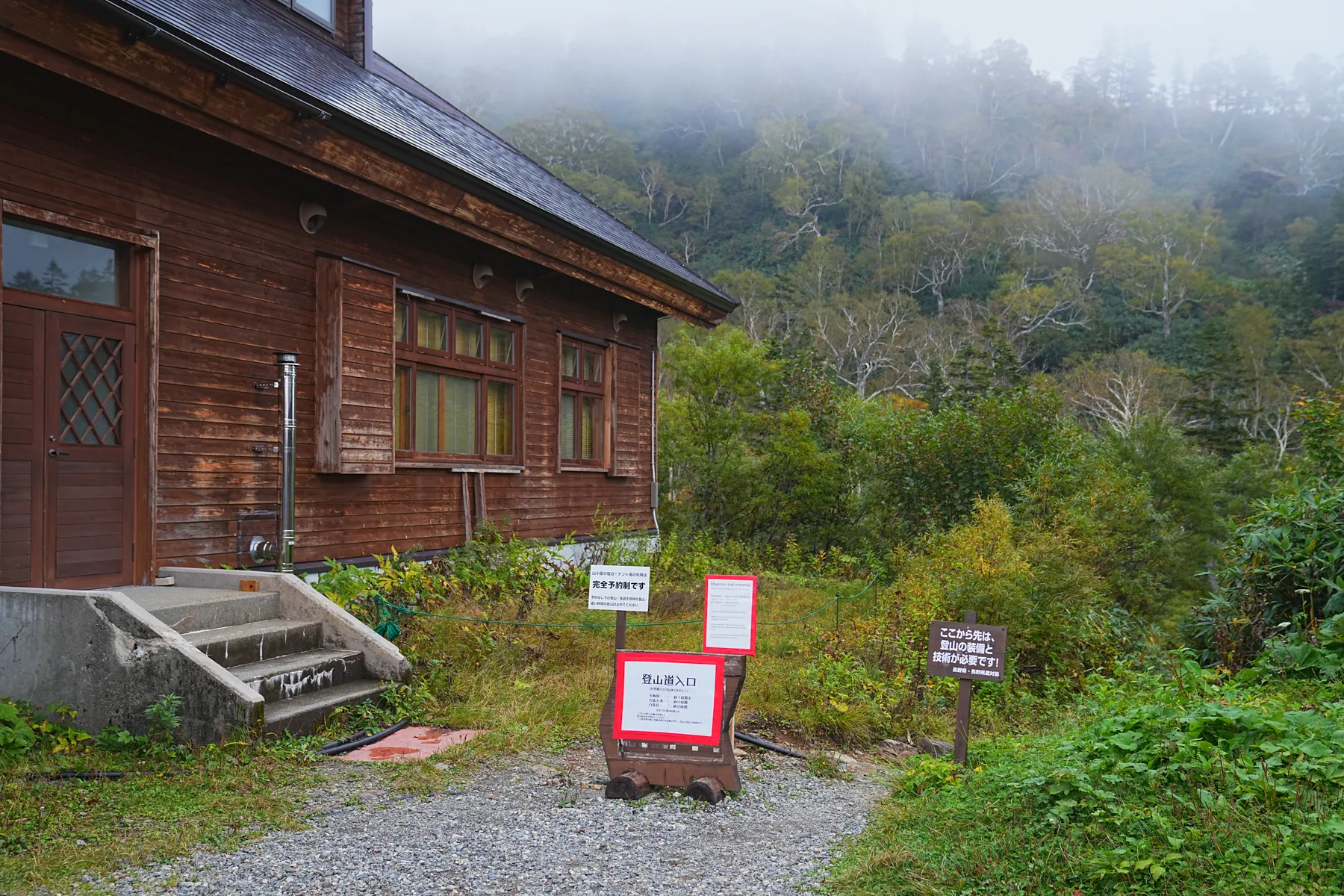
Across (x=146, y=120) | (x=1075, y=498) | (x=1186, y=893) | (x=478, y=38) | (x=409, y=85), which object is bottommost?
(x=1186, y=893)

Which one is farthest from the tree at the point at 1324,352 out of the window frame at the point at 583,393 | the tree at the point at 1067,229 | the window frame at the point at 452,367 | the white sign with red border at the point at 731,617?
the white sign with red border at the point at 731,617

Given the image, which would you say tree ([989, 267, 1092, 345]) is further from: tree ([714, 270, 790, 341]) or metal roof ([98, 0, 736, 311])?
metal roof ([98, 0, 736, 311])

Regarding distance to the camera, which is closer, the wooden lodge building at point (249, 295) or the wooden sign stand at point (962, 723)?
the wooden sign stand at point (962, 723)

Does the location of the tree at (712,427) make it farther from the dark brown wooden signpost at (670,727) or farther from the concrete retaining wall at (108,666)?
the concrete retaining wall at (108,666)

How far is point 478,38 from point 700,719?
125643mm

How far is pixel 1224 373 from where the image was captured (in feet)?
130

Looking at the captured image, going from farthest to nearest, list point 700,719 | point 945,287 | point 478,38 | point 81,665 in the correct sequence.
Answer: point 478,38 → point 945,287 → point 81,665 → point 700,719

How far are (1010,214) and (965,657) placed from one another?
57.7m

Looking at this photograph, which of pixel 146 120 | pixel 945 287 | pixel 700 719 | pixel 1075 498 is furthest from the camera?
pixel 945 287

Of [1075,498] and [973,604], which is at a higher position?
[1075,498]

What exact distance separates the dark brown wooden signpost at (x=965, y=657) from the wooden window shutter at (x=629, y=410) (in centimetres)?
818

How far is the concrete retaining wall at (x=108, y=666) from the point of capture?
5426 mm

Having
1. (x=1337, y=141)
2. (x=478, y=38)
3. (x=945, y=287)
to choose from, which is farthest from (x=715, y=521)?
(x=478, y=38)

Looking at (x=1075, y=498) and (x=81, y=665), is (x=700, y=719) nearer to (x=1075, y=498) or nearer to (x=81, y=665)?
(x=81, y=665)
